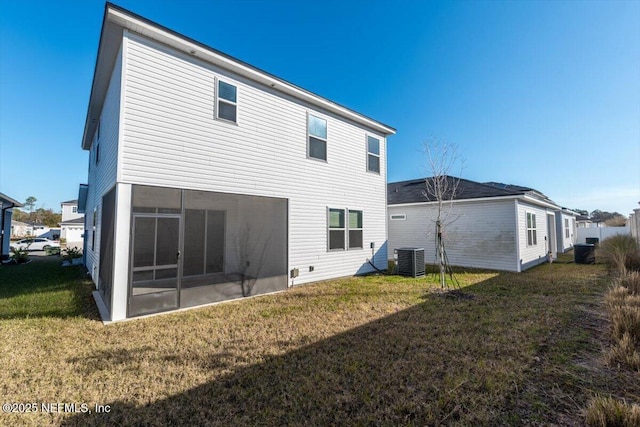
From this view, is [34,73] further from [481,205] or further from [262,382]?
[481,205]

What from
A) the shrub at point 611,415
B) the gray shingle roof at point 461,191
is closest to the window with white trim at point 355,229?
the gray shingle roof at point 461,191

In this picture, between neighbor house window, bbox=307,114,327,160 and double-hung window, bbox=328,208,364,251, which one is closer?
neighbor house window, bbox=307,114,327,160

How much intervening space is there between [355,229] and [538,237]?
1047 centimetres

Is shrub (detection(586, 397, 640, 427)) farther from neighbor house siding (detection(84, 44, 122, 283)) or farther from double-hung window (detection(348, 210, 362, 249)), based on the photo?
double-hung window (detection(348, 210, 362, 249))

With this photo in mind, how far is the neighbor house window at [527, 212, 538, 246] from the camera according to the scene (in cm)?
1236

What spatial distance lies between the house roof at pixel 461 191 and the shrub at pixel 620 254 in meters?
3.04

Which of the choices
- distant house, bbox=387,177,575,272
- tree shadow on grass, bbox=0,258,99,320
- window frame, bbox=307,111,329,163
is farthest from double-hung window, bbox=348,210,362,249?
tree shadow on grass, bbox=0,258,99,320

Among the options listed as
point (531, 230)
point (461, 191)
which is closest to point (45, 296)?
point (461, 191)

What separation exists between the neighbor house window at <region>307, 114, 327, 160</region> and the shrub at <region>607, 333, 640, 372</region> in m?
7.57

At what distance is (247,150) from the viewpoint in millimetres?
7051

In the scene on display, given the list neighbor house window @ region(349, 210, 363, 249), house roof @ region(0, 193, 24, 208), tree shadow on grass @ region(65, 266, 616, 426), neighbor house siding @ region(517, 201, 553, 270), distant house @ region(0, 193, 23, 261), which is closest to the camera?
tree shadow on grass @ region(65, 266, 616, 426)

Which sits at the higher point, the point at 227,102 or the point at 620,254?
the point at 227,102

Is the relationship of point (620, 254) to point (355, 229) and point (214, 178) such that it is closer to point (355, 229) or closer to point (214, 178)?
point (355, 229)

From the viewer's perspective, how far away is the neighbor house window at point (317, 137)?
8.68 m
